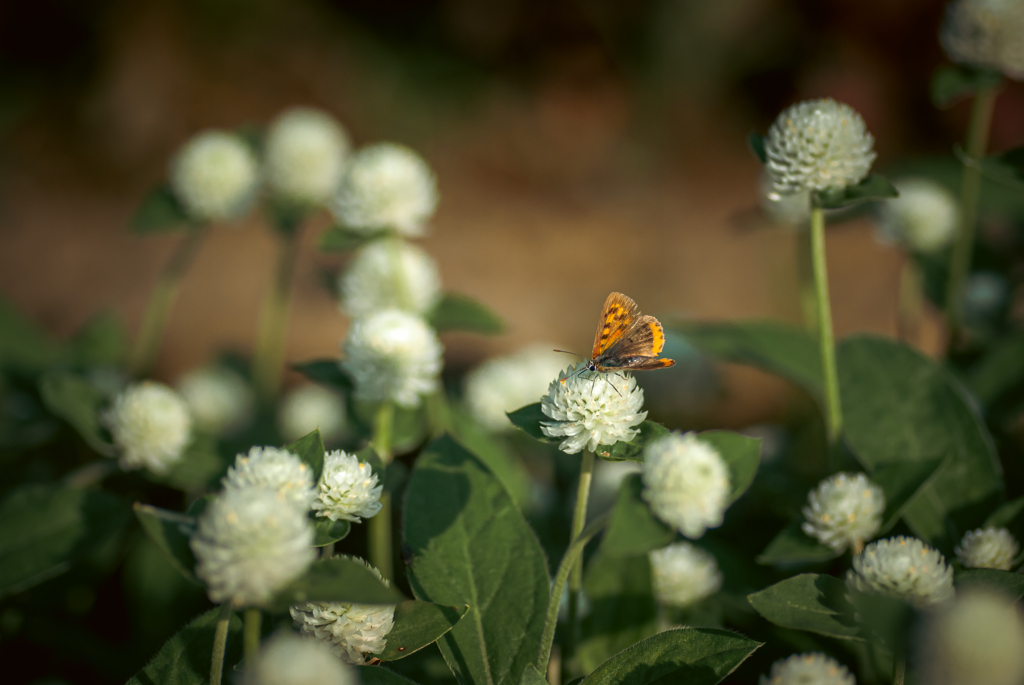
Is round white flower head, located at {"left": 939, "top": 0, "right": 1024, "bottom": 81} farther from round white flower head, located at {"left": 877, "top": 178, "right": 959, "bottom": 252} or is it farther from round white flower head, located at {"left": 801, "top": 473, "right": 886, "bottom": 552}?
round white flower head, located at {"left": 801, "top": 473, "right": 886, "bottom": 552}

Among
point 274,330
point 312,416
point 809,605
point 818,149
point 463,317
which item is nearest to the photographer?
point 809,605

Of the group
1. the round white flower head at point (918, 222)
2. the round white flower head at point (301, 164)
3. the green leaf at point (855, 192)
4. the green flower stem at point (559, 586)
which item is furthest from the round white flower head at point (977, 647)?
the round white flower head at point (301, 164)

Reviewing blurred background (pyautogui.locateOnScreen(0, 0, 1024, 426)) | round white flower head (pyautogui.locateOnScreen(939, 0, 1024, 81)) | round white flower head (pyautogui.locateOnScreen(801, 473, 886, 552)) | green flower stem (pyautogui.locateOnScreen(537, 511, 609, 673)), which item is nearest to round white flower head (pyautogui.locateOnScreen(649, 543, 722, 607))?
round white flower head (pyautogui.locateOnScreen(801, 473, 886, 552))

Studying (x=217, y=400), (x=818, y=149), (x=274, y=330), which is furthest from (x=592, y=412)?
(x=274, y=330)

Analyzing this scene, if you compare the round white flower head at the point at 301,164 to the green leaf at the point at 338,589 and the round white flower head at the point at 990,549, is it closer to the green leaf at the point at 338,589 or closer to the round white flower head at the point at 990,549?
the green leaf at the point at 338,589

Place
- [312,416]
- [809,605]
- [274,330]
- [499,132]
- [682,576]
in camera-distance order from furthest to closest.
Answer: [499,132] < [274,330] < [312,416] < [682,576] < [809,605]

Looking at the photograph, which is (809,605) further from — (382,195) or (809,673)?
(382,195)
